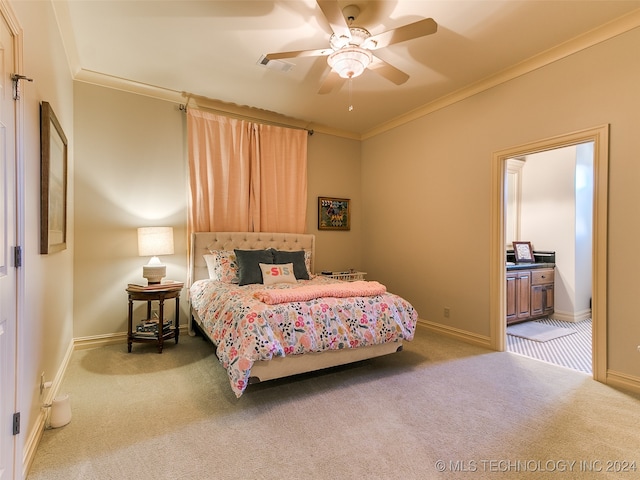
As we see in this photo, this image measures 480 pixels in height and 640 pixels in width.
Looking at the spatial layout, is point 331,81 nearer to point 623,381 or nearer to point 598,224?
point 598,224

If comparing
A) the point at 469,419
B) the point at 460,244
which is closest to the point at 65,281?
the point at 469,419

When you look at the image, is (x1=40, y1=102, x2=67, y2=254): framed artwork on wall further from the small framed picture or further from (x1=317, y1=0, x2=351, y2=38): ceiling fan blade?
the small framed picture

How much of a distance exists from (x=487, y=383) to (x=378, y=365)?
92cm

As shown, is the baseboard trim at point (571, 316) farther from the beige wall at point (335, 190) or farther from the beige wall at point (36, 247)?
the beige wall at point (36, 247)

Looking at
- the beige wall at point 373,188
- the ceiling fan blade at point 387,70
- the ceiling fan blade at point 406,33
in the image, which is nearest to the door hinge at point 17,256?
the beige wall at point 373,188

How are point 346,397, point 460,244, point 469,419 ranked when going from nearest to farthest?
point 469,419 < point 346,397 < point 460,244

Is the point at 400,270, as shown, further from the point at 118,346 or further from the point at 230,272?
the point at 118,346

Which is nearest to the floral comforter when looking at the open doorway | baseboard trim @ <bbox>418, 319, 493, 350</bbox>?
baseboard trim @ <bbox>418, 319, 493, 350</bbox>

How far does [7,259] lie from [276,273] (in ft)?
7.59

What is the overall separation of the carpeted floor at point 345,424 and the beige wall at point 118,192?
0.77 meters

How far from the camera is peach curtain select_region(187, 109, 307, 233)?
13.1 feet

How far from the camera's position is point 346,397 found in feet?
7.97

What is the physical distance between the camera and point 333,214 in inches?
202

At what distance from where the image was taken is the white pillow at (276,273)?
11.5ft
